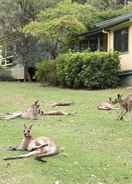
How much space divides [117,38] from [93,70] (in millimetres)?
3255

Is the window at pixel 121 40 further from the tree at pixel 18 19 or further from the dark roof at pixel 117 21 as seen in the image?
the tree at pixel 18 19

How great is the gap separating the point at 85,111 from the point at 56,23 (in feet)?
42.0

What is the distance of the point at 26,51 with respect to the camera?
116 feet

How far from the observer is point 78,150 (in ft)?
36.0

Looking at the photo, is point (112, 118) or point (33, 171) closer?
point (33, 171)

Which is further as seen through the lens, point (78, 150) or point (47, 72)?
point (47, 72)

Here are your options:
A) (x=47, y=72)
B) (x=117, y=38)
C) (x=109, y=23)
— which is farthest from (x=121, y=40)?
(x=47, y=72)

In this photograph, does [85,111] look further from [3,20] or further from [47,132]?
[3,20]

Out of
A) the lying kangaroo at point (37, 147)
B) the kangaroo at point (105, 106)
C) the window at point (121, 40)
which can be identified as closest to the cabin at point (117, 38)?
the window at point (121, 40)

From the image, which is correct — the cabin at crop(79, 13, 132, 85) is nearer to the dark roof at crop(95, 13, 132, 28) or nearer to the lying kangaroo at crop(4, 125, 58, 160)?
the dark roof at crop(95, 13, 132, 28)

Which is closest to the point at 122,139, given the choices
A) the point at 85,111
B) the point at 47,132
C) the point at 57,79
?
the point at 47,132

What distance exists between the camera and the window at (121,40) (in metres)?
29.0

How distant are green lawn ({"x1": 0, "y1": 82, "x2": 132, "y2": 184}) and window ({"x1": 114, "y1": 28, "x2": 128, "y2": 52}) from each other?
33.4ft

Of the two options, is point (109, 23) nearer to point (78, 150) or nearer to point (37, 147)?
point (78, 150)
